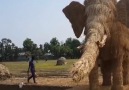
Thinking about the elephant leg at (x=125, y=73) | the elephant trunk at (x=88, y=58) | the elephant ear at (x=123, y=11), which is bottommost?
the elephant leg at (x=125, y=73)

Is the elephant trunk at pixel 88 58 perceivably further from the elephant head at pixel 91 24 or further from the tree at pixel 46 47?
the tree at pixel 46 47

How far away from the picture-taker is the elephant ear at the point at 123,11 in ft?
42.1

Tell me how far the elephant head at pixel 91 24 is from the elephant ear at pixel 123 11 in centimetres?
30

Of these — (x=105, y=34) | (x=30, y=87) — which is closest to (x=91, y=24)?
(x=105, y=34)

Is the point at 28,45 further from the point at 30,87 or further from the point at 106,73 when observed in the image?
the point at 106,73

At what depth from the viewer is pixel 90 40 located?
10.3 meters

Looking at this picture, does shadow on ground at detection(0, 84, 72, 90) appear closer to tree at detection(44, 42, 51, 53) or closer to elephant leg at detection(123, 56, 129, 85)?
elephant leg at detection(123, 56, 129, 85)

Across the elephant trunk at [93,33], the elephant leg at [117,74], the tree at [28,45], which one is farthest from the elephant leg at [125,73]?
the tree at [28,45]

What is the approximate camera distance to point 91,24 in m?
11.3

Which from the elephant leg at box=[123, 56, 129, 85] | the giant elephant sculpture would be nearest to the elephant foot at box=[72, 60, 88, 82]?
the giant elephant sculpture

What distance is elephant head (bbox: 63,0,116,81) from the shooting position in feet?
29.4

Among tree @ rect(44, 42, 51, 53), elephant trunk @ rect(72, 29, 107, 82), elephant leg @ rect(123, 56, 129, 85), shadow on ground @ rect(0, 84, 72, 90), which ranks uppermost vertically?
tree @ rect(44, 42, 51, 53)

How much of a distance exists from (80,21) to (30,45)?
256 ft

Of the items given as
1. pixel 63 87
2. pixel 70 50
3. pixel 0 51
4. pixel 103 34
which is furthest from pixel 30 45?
pixel 103 34
